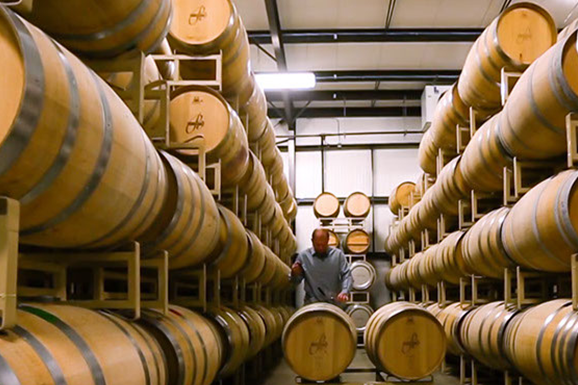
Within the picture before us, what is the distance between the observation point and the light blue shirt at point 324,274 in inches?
298

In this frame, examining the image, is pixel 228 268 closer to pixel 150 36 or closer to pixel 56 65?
pixel 150 36

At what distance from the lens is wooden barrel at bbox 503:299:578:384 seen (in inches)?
158

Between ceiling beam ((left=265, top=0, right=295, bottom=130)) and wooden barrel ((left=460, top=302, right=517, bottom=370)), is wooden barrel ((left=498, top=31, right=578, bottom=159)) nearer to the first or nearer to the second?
wooden barrel ((left=460, top=302, right=517, bottom=370))

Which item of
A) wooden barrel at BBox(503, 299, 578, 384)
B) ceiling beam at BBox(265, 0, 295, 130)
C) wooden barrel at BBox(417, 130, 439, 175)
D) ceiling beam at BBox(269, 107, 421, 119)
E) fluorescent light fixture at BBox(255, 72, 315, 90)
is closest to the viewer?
wooden barrel at BBox(503, 299, 578, 384)

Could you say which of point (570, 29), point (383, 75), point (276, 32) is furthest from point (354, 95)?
point (570, 29)

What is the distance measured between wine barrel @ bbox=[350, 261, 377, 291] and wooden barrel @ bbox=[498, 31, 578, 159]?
935 cm

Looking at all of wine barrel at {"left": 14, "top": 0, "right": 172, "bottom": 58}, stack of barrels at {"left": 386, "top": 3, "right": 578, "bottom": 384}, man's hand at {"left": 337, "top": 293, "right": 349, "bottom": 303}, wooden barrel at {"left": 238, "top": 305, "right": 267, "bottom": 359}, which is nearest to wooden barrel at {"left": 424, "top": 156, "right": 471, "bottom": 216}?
stack of barrels at {"left": 386, "top": 3, "right": 578, "bottom": 384}

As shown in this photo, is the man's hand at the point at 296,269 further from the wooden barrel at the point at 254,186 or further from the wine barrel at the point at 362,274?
the wine barrel at the point at 362,274

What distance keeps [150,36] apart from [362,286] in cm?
1155

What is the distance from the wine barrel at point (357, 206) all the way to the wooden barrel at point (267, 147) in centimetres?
594

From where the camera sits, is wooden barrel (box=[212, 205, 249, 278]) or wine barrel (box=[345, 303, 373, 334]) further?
wine barrel (box=[345, 303, 373, 334])

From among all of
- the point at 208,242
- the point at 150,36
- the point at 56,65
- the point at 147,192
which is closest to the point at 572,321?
the point at 208,242

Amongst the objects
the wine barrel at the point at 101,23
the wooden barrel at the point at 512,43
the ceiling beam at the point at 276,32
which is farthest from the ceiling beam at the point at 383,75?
the wine barrel at the point at 101,23

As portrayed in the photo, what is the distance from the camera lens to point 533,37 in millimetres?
6234
